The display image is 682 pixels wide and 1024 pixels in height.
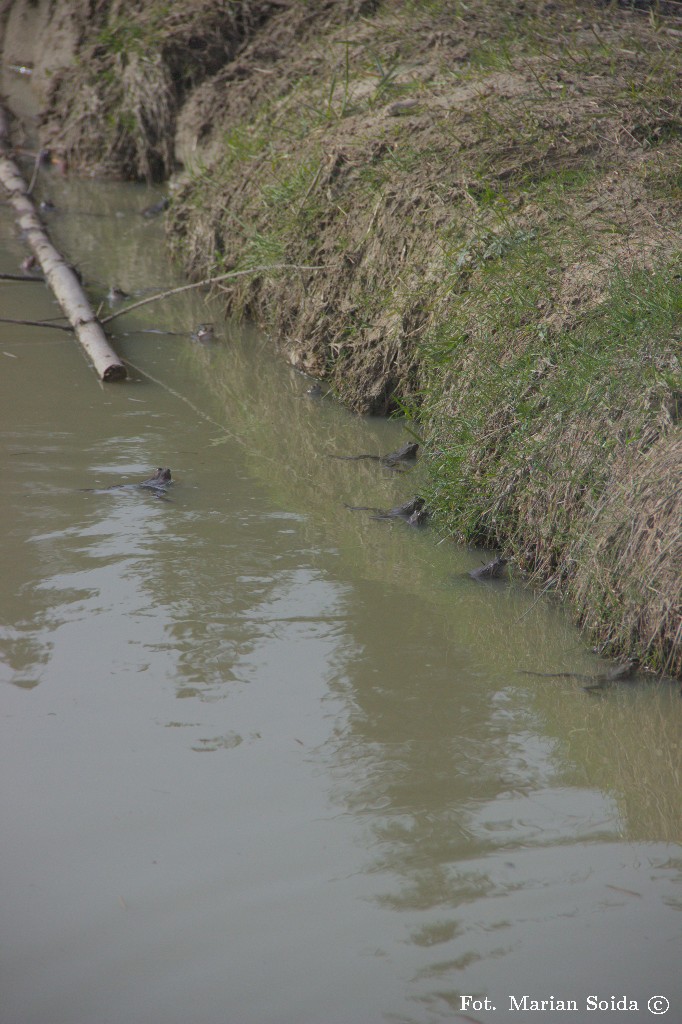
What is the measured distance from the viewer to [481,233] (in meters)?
4.84

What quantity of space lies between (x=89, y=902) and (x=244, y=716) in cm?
76

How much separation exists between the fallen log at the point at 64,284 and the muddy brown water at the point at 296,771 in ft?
3.10

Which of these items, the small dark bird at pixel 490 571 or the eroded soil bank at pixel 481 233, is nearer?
the eroded soil bank at pixel 481 233

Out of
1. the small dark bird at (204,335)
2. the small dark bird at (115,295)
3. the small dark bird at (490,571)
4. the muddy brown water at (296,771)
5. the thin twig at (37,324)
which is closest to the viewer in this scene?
the muddy brown water at (296,771)

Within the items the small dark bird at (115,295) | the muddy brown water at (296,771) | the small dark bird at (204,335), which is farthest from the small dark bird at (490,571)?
the small dark bird at (115,295)

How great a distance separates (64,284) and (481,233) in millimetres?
2829

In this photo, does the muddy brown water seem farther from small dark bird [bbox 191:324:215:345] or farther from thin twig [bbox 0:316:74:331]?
small dark bird [bbox 191:324:215:345]

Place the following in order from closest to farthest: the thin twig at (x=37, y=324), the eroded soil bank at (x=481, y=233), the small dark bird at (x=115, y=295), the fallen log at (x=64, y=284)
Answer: the eroded soil bank at (x=481, y=233) → the fallen log at (x=64, y=284) → the thin twig at (x=37, y=324) → the small dark bird at (x=115, y=295)

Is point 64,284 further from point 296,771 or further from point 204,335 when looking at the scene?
point 296,771

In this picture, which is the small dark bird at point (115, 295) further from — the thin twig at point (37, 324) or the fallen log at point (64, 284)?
the thin twig at point (37, 324)

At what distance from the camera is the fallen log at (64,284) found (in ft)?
17.6

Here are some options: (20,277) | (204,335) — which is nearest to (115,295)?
(20,277)

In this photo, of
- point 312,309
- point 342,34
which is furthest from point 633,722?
point 342,34

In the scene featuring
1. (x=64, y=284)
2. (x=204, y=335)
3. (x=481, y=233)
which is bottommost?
(x=204, y=335)
